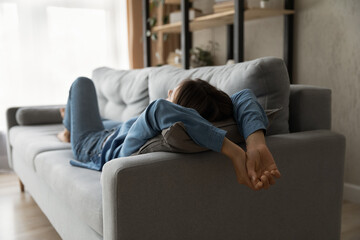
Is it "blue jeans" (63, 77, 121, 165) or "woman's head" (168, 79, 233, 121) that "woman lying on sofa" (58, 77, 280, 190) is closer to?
"woman's head" (168, 79, 233, 121)

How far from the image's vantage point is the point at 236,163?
105 centimetres

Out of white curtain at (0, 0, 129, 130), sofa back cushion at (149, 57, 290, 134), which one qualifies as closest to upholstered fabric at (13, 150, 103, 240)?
sofa back cushion at (149, 57, 290, 134)

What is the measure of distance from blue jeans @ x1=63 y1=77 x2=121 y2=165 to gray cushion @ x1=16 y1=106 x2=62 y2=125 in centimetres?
79

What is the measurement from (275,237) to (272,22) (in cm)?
176

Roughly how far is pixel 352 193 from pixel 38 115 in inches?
88.5

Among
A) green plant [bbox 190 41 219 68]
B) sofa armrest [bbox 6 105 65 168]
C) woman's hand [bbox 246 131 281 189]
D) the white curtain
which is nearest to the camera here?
woman's hand [bbox 246 131 281 189]

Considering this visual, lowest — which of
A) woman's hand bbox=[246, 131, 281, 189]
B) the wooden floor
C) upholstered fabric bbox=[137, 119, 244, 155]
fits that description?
the wooden floor

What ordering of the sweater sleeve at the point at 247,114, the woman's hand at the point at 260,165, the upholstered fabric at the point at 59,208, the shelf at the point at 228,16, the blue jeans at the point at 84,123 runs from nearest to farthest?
the woman's hand at the point at 260,165 → the sweater sleeve at the point at 247,114 → the upholstered fabric at the point at 59,208 → the blue jeans at the point at 84,123 → the shelf at the point at 228,16

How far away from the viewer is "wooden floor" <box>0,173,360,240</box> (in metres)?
1.91

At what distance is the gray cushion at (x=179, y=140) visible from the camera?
103 cm

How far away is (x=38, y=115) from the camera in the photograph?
2803mm

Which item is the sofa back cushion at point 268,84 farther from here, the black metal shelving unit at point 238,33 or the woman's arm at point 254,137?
the black metal shelving unit at point 238,33

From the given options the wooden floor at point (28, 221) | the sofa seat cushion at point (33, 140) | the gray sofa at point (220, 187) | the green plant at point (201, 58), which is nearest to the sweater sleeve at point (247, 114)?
the gray sofa at point (220, 187)

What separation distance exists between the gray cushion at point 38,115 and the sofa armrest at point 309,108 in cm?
198
